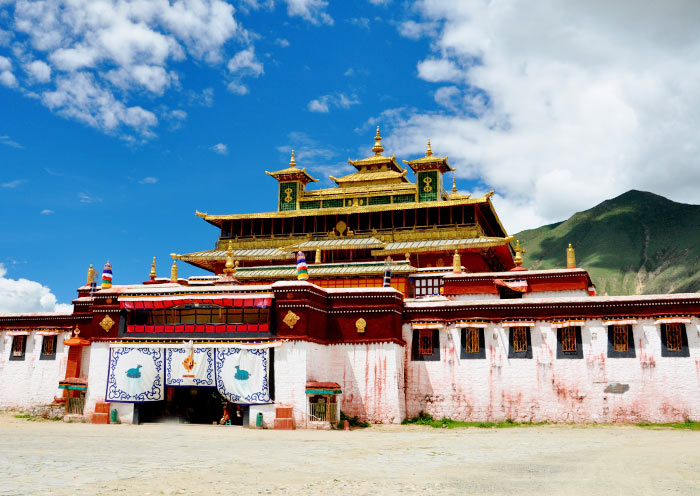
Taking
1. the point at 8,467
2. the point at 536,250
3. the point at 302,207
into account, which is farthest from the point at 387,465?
the point at 536,250

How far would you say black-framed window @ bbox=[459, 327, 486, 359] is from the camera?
28.2 meters

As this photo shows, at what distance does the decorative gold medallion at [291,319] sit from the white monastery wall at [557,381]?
4.82m

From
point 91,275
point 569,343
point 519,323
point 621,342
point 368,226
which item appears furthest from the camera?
point 368,226

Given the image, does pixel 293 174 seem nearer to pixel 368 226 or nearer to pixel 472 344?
pixel 368 226

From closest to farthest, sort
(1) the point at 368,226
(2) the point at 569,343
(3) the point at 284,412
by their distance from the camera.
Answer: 1. (3) the point at 284,412
2. (2) the point at 569,343
3. (1) the point at 368,226

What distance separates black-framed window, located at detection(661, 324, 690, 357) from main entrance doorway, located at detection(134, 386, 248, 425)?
1579cm

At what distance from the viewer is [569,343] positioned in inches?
1072

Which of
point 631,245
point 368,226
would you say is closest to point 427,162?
point 368,226

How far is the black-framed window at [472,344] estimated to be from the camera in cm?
2819

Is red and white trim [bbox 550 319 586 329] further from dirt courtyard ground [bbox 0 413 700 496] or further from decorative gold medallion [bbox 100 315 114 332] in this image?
decorative gold medallion [bbox 100 315 114 332]

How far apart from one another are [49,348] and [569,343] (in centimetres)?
2320

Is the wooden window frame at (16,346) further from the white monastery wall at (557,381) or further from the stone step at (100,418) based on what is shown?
the white monastery wall at (557,381)

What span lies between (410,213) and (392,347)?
1921cm

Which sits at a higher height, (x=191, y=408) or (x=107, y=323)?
(x=107, y=323)
